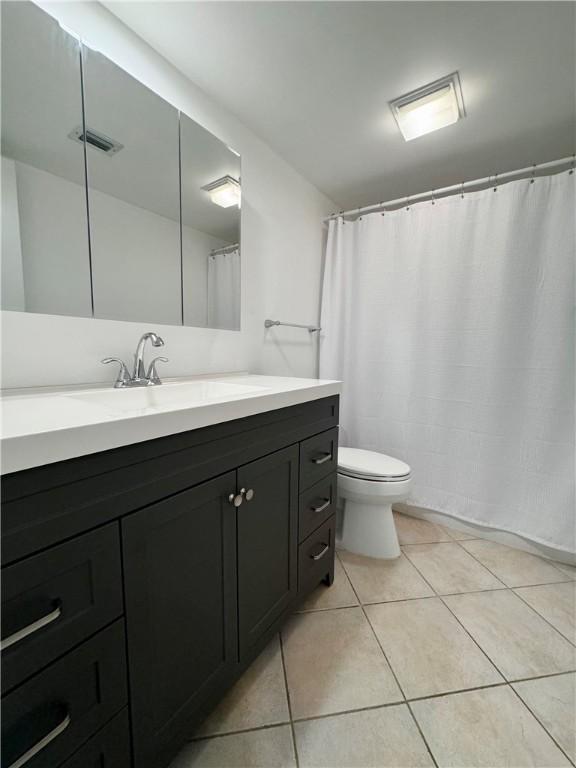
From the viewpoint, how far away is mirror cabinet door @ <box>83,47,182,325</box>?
0.97 meters

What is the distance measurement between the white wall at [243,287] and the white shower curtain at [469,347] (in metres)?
0.24

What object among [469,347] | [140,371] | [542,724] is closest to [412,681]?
[542,724]

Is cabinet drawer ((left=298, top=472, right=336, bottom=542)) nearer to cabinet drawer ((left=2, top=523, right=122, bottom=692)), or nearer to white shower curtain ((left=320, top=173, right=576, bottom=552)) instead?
cabinet drawer ((left=2, top=523, right=122, bottom=692))

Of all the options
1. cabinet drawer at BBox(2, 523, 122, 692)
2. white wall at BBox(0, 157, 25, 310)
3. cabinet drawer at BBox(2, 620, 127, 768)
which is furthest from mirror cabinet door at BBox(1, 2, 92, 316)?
cabinet drawer at BBox(2, 620, 127, 768)

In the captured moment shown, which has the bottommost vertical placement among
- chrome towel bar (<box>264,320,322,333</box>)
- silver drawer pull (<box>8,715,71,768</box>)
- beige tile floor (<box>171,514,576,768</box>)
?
beige tile floor (<box>171,514,576,768</box>)

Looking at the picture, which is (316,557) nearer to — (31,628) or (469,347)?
(31,628)

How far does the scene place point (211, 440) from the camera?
0.72 meters

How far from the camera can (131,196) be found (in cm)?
107

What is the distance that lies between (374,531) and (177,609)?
1.18 m

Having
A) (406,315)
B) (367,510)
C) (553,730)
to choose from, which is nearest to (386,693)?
(553,730)

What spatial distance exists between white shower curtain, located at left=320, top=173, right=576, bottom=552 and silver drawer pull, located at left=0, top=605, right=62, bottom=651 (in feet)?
5.87

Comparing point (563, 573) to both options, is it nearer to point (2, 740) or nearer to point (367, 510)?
point (367, 510)

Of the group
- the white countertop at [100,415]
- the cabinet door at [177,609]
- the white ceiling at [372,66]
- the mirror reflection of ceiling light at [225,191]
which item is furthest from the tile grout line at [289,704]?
the white ceiling at [372,66]

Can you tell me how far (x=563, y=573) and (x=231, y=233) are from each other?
2300 mm
